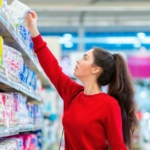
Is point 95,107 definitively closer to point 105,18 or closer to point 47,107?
point 47,107

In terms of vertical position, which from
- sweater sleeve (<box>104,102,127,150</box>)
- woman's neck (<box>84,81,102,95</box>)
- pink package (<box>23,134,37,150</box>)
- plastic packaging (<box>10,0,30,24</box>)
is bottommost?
pink package (<box>23,134,37,150</box>)

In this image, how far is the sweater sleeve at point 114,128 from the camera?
2512 millimetres

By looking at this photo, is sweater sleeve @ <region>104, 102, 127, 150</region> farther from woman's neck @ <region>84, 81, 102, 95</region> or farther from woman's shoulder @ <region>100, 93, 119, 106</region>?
woman's neck @ <region>84, 81, 102, 95</region>

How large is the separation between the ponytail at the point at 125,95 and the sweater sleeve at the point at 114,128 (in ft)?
0.70

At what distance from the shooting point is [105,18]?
365 inches

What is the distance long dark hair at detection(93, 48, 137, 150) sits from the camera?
2820 millimetres

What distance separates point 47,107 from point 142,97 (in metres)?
3.26

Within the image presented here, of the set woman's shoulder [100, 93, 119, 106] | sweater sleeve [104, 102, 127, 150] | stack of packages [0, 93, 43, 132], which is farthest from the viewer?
woman's shoulder [100, 93, 119, 106]

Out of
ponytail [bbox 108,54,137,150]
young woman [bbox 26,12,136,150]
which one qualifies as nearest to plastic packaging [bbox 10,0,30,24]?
young woman [bbox 26,12,136,150]

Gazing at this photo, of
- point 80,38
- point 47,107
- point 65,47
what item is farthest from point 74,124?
point 65,47

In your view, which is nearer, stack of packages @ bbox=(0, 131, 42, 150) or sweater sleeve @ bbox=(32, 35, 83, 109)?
stack of packages @ bbox=(0, 131, 42, 150)

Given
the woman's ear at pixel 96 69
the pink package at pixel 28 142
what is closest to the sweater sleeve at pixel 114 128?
the woman's ear at pixel 96 69

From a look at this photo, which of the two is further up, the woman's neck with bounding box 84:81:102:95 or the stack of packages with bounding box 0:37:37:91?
the stack of packages with bounding box 0:37:37:91

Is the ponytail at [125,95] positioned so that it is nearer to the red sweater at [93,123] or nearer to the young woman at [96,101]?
the young woman at [96,101]
